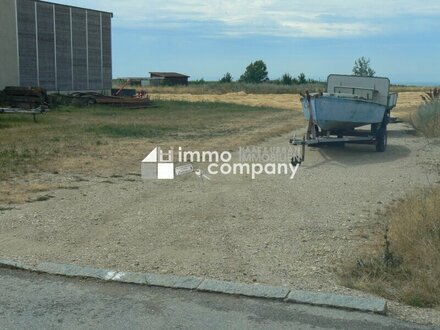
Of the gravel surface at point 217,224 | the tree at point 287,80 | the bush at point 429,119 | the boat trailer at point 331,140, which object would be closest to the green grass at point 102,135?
the gravel surface at point 217,224

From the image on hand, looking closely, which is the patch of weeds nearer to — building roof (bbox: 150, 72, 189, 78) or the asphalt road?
the asphalt road

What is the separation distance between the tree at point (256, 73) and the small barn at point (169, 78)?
9.74m

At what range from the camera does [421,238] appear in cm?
639

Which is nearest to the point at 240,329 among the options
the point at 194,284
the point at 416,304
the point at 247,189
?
the point at 194,284

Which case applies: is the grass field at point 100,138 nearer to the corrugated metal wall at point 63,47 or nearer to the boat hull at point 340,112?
the boat hull at point 340,112

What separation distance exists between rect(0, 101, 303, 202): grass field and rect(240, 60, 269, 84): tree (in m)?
69.5

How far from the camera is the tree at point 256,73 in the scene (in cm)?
9706

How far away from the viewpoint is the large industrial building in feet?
95.9

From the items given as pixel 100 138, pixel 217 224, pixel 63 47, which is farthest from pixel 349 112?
pixel 63 47

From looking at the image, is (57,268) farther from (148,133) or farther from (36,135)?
(148,133)

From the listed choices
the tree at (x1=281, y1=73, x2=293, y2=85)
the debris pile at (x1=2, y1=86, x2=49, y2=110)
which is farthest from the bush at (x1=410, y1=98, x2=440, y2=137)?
the tree at (x1=281, y1=73, x2=293, y2=85)

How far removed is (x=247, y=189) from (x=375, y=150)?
22.6 ft

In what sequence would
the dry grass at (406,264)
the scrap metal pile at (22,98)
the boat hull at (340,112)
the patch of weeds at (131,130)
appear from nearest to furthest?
the dry grass at (406,264)
the boat hull at (340,112)
the patch of weeds at (131,130)
the scrap metal pile at (22,98)

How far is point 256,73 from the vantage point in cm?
9781
